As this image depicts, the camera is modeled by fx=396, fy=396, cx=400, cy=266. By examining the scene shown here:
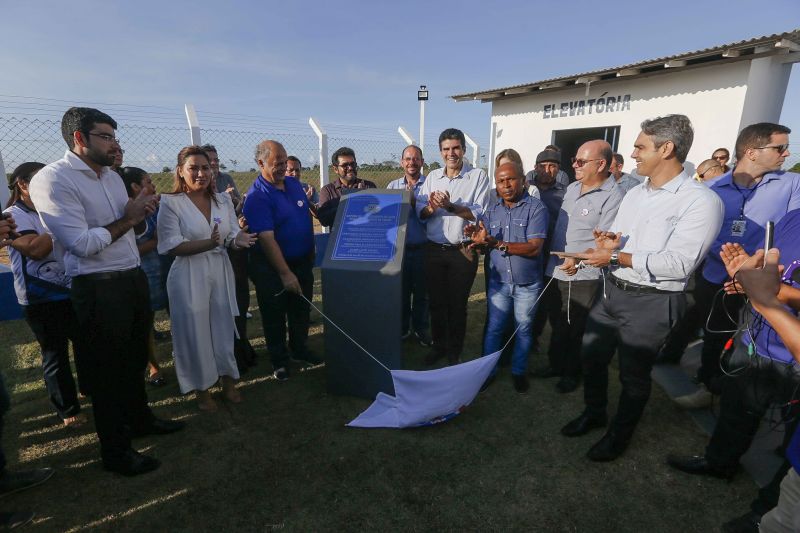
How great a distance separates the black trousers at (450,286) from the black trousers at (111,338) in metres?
2.30

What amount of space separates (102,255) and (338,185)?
272cm

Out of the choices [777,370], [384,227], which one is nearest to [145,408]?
[384,227]

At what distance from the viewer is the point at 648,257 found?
217cm

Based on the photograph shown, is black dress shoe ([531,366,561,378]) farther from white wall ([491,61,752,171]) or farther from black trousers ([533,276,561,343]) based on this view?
white wall ([491,61,752,171])

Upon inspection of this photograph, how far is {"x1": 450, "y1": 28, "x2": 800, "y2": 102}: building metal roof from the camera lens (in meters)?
5.61

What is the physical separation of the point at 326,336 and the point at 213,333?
88cm

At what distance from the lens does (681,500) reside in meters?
2.30

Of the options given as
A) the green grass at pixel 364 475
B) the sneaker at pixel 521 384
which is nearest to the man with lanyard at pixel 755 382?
the green grass at pixel 364 475

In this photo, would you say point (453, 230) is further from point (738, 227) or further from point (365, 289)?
point (738, 227)

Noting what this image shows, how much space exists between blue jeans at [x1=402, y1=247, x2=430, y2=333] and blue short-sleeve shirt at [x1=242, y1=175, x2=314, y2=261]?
43.4 inches

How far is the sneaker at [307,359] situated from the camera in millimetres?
3992

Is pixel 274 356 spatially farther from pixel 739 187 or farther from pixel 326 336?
pixel 739 187

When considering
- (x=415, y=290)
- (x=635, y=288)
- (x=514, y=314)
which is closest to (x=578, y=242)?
(x=514, y=314)

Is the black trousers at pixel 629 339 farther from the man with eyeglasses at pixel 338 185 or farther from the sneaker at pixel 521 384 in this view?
the man with eyeglasses at pixel 338 185
